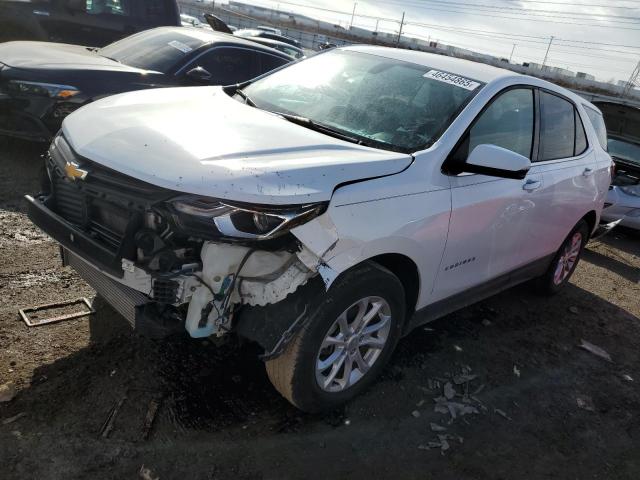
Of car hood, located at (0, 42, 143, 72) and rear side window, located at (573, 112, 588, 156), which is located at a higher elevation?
rear side window, located at (573, 112, 588, 156)

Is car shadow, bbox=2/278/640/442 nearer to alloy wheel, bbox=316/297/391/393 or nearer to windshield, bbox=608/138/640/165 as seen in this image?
alloy wheel, bbox=316/297/391/393

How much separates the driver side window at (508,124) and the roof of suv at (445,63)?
0.54ft

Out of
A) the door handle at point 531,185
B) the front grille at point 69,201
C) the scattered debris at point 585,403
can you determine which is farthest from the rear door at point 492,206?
the front grille at point 69,201

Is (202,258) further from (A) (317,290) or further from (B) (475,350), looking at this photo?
(B) (475,350)

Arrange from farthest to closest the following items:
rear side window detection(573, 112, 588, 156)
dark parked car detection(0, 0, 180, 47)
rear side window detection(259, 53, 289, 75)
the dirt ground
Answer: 1. dark parked car detection(0, 0, 180, 47)
2. rear side window detection(259, 53, 289, 75)
3. rear side window detection(573, 112, 588, 156)
4. the dirt ground

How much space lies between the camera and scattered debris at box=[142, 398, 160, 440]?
2561 millimetres

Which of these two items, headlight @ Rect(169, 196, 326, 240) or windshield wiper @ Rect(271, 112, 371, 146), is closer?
headlight @ Rect(169, 196, 326, 240)

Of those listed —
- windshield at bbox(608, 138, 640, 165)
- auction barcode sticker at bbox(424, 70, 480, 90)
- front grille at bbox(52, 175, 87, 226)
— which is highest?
auction barcode sticker at bbox(424, 70, 480, 90)

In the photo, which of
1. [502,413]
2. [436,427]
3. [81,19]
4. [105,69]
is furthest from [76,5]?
[502,413]

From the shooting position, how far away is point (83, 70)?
18.1ft

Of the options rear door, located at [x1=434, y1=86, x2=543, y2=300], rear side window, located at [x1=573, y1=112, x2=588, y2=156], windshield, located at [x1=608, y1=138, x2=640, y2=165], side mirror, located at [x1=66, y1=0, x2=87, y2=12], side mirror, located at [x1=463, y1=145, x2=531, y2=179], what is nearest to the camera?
side mirror, located at [x1=463, y1=145, x2=531, y2=179]

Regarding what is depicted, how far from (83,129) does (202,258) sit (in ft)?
3.67

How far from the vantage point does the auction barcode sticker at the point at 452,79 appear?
3.35 metres

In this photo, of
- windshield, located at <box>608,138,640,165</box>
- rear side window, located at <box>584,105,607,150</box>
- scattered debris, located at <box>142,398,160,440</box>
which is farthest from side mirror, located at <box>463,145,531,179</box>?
windshield, located at <box>608,138,640,165</box>
